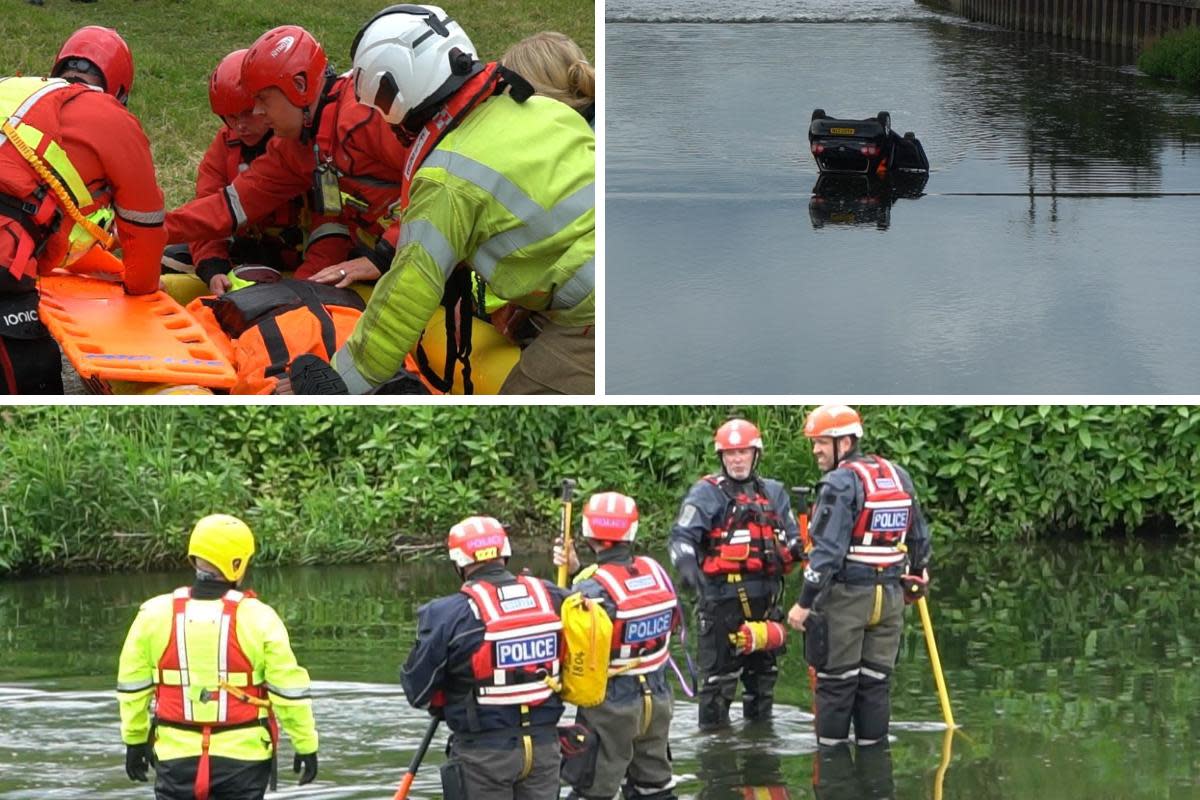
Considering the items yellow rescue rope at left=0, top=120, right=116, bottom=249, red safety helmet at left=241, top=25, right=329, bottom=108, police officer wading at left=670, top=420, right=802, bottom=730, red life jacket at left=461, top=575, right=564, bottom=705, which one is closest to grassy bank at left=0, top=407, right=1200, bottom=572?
police officer wading at left=670, top=420, right=802, bottom=730

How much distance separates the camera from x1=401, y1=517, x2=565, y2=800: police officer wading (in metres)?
7.13

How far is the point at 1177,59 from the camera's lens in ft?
107

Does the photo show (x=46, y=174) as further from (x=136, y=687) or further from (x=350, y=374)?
(x=136, y=687)

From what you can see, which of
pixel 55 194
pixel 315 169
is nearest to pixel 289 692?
pixel 55 194

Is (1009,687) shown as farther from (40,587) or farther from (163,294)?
(40,587)

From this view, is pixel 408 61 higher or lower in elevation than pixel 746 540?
higher

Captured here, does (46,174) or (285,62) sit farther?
(285,62)

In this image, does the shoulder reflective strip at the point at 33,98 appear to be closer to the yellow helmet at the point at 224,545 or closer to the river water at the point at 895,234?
the yellow helmet at the point at 224,545

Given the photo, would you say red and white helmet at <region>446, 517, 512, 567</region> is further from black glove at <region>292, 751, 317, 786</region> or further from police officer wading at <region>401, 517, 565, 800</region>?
black glove at <region>292, 751, 317, 786</region>

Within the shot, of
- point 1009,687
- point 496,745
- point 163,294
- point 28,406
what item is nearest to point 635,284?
point 28,406

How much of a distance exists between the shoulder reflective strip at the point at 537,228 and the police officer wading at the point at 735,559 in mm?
3084

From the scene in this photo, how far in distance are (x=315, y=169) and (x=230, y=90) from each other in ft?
1.75

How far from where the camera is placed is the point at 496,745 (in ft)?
23.7

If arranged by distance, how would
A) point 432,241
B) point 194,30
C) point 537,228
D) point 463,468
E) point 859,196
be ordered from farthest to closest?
1. point 859,196
2. point 194,30
3. point 463,468
4. point 537,228
5. point 432,241
